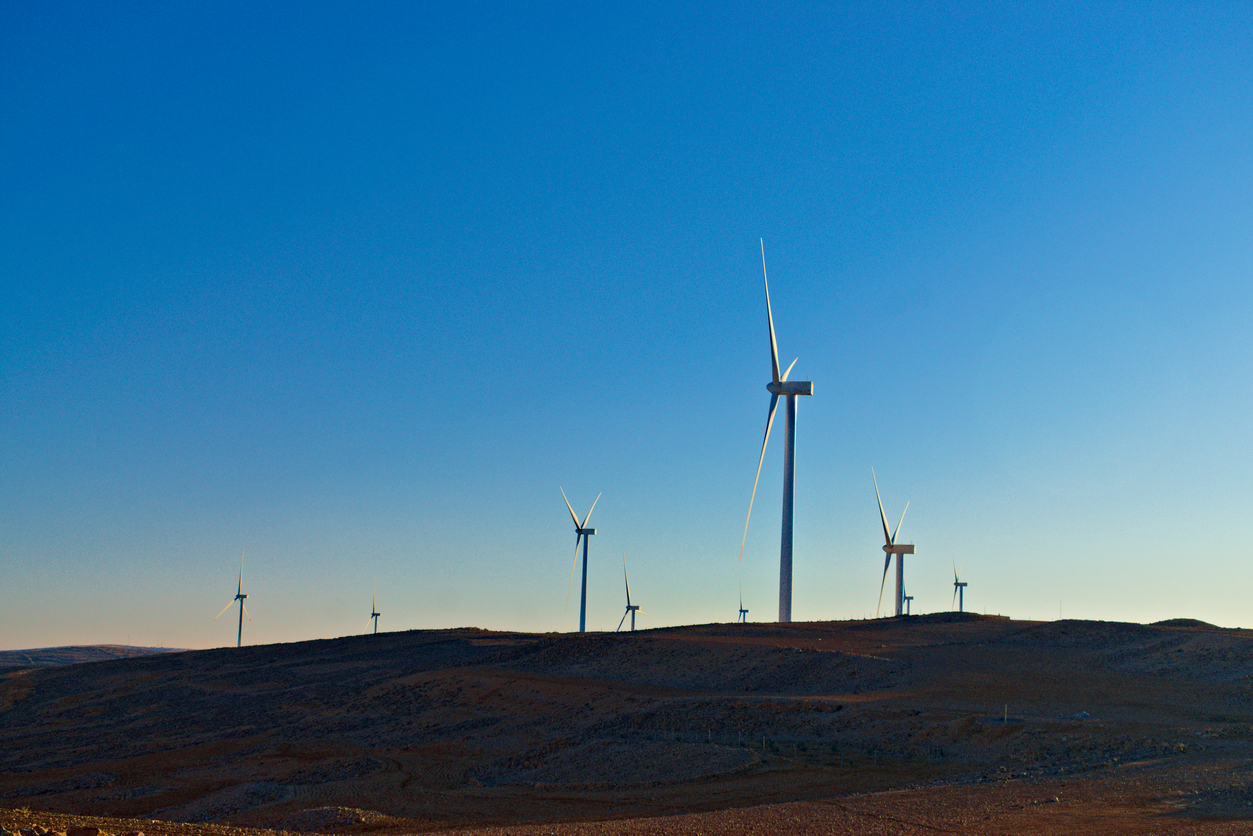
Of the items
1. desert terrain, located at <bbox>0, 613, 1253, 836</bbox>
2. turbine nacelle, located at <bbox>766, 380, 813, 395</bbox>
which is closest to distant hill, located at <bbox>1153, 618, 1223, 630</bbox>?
desert terrain, located at <bbox>0, 613, 1253, 836</bbox>

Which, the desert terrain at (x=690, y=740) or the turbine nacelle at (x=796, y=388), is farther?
the turbine nacelle at (x=796, y=388)

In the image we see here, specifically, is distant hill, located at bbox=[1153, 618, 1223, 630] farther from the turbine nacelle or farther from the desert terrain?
→ the turbine nacelle

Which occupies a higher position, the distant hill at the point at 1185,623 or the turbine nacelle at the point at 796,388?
the turbine nacelle at the point at 796,388

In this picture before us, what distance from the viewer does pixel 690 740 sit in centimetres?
3195

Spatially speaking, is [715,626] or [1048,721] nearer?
[1048,721]

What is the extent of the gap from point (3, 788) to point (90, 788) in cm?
441

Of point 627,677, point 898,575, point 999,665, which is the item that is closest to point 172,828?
point 627,677

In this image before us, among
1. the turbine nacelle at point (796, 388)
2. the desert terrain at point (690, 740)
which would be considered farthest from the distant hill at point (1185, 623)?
the turbine nacelle at point (796, 388)

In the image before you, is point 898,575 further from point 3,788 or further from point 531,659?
point 3,788

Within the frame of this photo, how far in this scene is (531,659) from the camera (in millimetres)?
58094

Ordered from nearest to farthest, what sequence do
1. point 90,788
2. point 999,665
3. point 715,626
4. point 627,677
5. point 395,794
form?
point 395,794
point 90,788
point 999,665
point 627,677
point 715,626

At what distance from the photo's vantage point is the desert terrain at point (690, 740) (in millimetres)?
19172

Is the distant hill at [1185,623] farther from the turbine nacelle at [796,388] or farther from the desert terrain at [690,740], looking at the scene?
the turbine nacelle at [796,388]

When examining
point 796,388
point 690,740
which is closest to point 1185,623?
point 796,388
